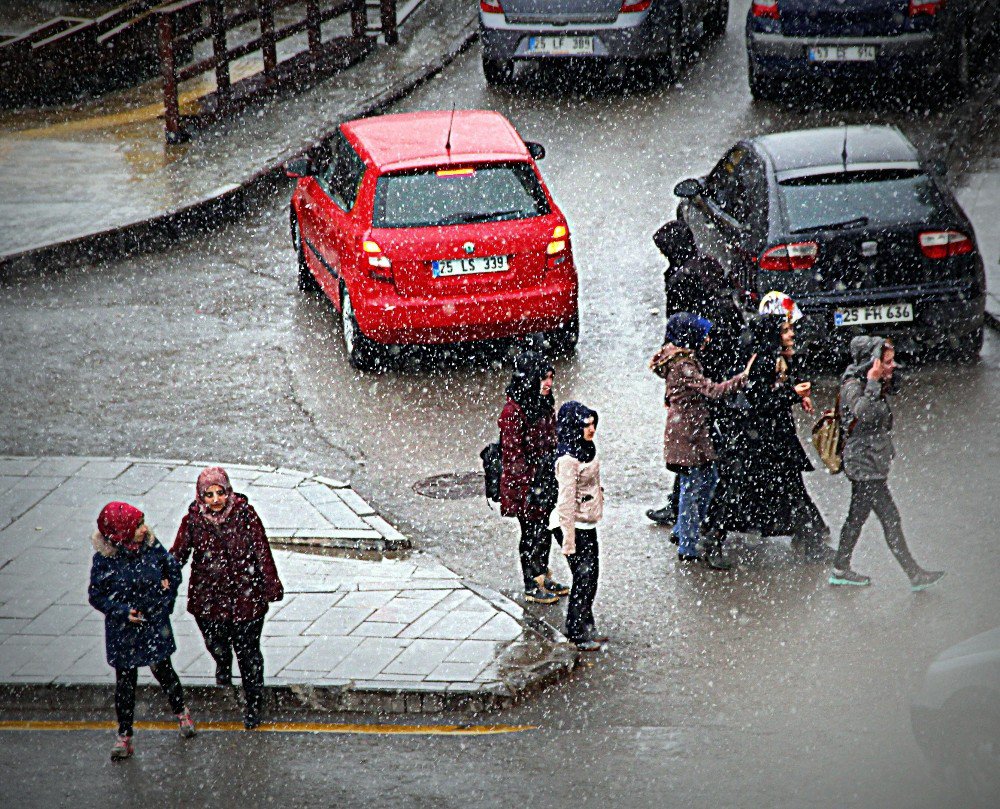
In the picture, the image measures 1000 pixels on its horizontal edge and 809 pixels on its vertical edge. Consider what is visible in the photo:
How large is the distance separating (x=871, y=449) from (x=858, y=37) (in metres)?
10.7

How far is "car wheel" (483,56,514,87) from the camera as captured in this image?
20.0 m

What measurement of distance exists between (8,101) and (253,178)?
6144mm

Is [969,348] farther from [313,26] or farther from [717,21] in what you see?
[313,26]

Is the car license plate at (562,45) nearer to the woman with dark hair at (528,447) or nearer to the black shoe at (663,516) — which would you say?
the black shoe at (663,516)

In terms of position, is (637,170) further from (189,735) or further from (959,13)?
(189,735)

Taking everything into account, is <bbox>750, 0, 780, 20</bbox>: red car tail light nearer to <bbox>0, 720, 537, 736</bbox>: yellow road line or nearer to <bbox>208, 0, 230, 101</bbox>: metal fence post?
<bbox>208, 0, 230, 101</bbox>: metal fence post

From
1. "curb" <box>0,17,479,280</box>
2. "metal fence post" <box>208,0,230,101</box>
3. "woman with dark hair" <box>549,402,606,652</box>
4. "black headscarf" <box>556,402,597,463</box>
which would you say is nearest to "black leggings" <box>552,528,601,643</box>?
"woman with dark hair" <box>549,402,606,652</box>

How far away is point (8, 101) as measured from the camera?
21.8 meters

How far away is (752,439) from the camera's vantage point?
30.0 ft

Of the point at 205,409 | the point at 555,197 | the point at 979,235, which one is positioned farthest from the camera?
the point at 555,197

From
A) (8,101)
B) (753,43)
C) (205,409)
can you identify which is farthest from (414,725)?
(8,101)

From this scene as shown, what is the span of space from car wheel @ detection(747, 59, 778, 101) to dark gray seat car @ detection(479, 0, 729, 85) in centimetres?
125

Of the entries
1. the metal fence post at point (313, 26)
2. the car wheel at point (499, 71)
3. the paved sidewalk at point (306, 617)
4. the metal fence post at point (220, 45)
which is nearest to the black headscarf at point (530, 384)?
the paved sidewalk at point (306, 617)

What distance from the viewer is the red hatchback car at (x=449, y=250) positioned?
12273mm
